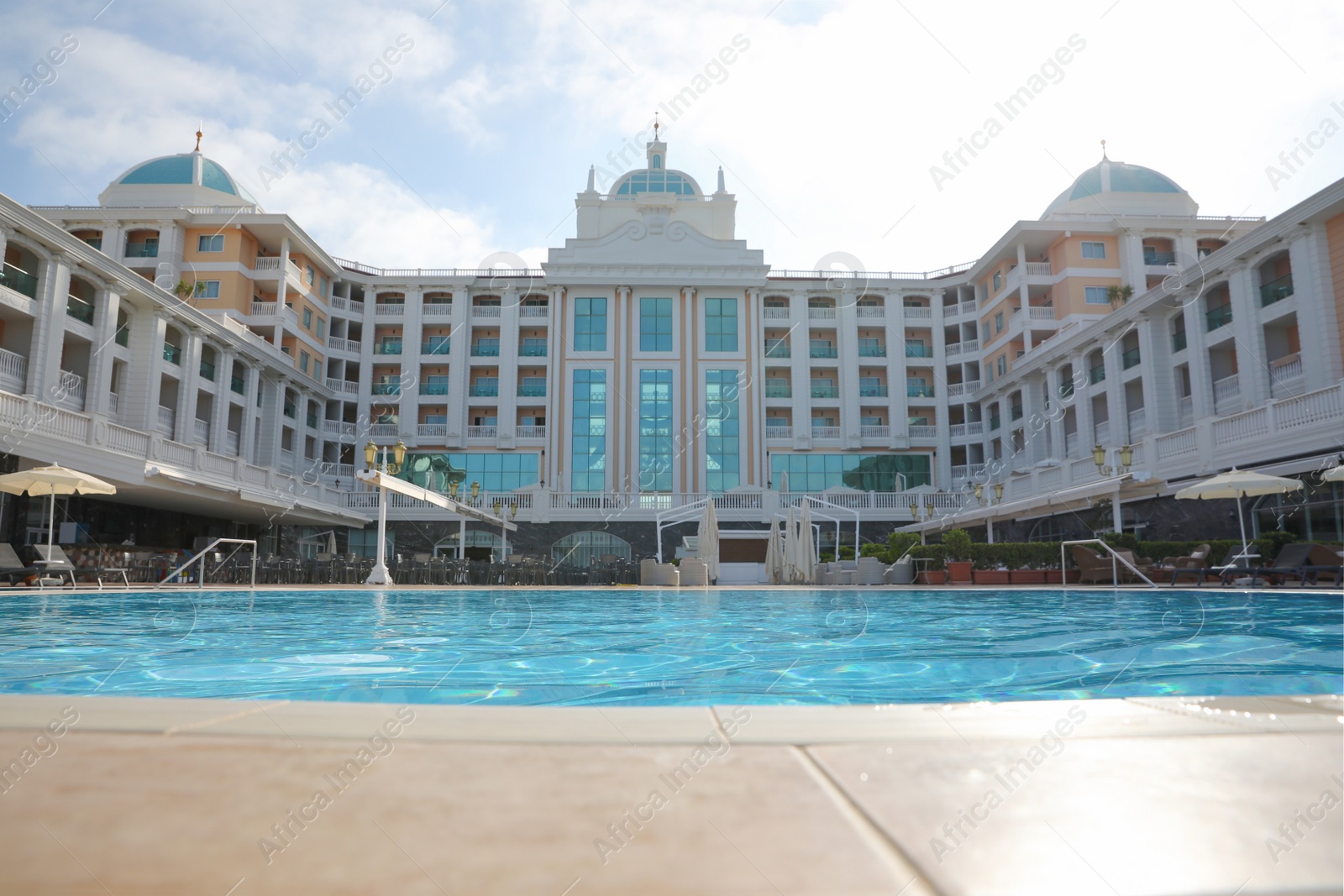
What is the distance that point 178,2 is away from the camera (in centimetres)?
1051

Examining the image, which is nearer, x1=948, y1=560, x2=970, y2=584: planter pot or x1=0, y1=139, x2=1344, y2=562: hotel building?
x1=948, y1=560, x2=970, y2=584: planter pot

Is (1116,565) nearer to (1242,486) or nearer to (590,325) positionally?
(1242,486)

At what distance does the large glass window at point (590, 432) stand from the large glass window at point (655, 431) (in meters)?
1.86

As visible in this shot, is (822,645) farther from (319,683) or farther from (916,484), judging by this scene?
(916,484)

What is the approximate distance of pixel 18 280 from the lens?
2186 centimetres

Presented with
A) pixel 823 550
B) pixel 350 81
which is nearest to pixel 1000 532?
pixel 823 550

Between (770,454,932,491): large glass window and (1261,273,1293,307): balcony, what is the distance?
18260 millimetres

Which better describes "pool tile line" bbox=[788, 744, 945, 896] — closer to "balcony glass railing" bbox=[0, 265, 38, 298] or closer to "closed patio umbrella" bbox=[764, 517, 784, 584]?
"closed patio umbrella" bbox=[764, 517, 784, 584]

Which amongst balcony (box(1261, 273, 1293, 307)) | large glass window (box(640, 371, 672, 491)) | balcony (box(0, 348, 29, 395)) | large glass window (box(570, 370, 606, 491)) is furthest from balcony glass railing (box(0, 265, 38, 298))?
balcony (box(1261, 273, 1293, 307))

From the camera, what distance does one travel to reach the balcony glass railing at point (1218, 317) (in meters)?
25.0

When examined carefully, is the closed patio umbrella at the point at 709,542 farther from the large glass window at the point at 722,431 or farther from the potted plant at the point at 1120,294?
the potted plant at the point at 1120,294

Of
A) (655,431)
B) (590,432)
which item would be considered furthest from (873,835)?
(590,432)

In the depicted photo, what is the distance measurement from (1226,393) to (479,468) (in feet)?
100

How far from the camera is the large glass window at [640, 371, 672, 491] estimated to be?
128 feet
